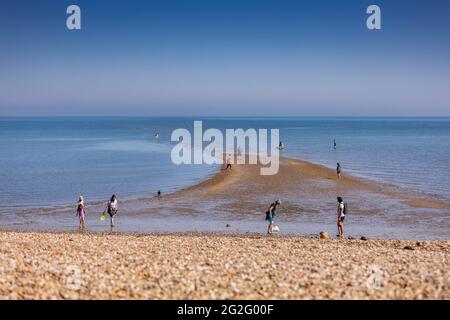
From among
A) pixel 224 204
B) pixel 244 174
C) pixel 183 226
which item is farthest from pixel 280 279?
pixel 244 174

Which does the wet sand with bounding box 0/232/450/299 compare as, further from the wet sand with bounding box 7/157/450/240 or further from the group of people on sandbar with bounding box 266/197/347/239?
the wet sand with bounding box 7/157/450/240

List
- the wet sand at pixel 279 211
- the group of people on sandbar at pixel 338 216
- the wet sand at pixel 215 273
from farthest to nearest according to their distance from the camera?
1. the wet sand at pixel 279 211
2. the group of people on sandbar at pixel 338 216
3. the wet sand at pixel 215 273

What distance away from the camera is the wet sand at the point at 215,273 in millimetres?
10953

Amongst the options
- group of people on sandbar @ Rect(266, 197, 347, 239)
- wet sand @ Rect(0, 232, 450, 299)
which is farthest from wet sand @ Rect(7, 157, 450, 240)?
wet sand @ Rect(0, 232, 450, 299)

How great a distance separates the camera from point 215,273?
40.7 feet

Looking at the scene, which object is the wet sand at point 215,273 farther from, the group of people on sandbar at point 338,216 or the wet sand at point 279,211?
the wet sand at point 279,211

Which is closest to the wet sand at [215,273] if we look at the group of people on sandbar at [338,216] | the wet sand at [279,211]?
the group of people on sandbar at [338,216]

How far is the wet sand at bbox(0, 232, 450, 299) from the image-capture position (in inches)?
431

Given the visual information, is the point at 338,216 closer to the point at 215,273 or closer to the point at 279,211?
the point at 279,211

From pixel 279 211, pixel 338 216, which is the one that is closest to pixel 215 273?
pixel 338 216

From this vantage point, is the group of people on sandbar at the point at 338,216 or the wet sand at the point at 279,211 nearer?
the group of people on sandbar at the point at 338,216

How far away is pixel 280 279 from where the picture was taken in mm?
11969

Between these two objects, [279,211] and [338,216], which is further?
[279,211]
